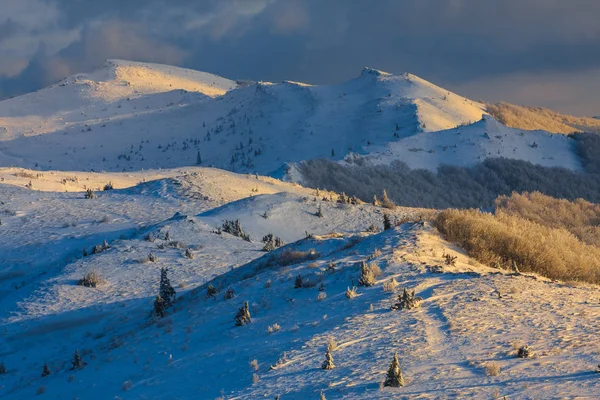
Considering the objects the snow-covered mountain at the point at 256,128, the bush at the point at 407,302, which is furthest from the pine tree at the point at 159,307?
the snow-covered mountain at the point at 256,128

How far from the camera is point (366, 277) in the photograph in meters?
11.2

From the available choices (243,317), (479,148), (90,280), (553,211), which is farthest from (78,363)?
(479,148)

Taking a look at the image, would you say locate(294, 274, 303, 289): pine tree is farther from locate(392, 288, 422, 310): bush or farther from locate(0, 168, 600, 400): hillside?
locate(392, 288, 422, 310): bush

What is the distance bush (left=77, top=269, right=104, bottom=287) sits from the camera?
1662 cm

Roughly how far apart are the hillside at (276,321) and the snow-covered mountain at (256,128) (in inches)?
772

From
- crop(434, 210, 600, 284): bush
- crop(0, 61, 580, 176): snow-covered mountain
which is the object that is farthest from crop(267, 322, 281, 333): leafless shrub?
crop(0, 61, 580, 176): snow-covered mountain

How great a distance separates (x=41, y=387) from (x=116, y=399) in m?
2.59

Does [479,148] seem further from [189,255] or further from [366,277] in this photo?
[366,277]

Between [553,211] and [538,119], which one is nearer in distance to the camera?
[553,211]

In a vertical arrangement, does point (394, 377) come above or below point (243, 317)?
below

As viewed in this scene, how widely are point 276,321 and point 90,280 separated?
8.07 m

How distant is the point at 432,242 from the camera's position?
1396 cm

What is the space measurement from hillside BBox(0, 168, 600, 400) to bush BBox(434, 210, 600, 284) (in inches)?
21.9

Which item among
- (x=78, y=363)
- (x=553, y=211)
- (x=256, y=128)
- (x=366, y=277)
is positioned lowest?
(x=78, y=363)
